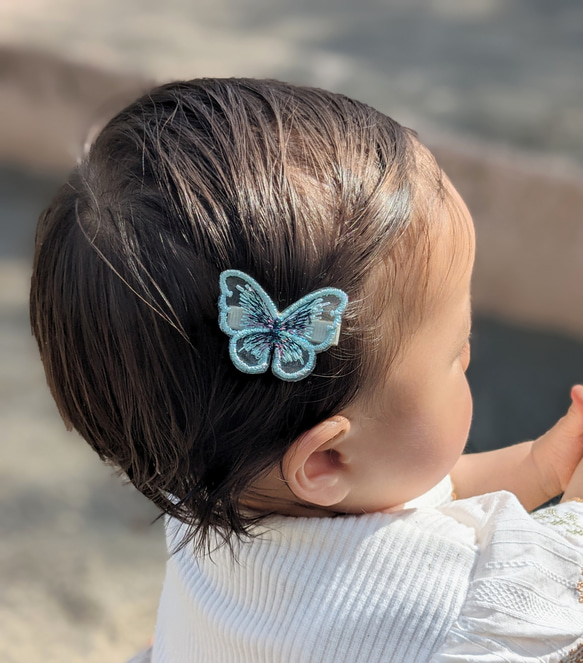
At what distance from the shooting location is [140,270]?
1.91 feet

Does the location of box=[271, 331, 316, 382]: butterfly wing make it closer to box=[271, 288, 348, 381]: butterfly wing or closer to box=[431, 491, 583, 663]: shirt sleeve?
box=[271, 288, 348, 381]: butterfly wing

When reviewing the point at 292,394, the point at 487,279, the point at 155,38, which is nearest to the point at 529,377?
the point at 487,279

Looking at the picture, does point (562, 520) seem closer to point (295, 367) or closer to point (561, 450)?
point (561, 450)

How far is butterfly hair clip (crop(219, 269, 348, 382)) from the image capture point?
57 cm

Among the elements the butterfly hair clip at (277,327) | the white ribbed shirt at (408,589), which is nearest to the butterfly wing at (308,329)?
the butterfly hair clip at (277,327)

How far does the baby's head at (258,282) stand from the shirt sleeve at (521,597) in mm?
85

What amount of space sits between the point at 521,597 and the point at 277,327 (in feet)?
0.88

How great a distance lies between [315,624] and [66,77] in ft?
7.51

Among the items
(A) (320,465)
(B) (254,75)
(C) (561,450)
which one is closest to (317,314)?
(A) (320,465)

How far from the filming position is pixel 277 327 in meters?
0.58

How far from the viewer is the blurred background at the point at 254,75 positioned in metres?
1.40

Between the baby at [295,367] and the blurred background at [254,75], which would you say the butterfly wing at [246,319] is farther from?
the blurred background at [254,75]

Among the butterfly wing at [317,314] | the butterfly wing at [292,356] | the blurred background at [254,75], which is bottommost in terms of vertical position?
the blurred background at [254,75]

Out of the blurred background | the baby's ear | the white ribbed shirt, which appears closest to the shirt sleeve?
the white ribbed shirt
